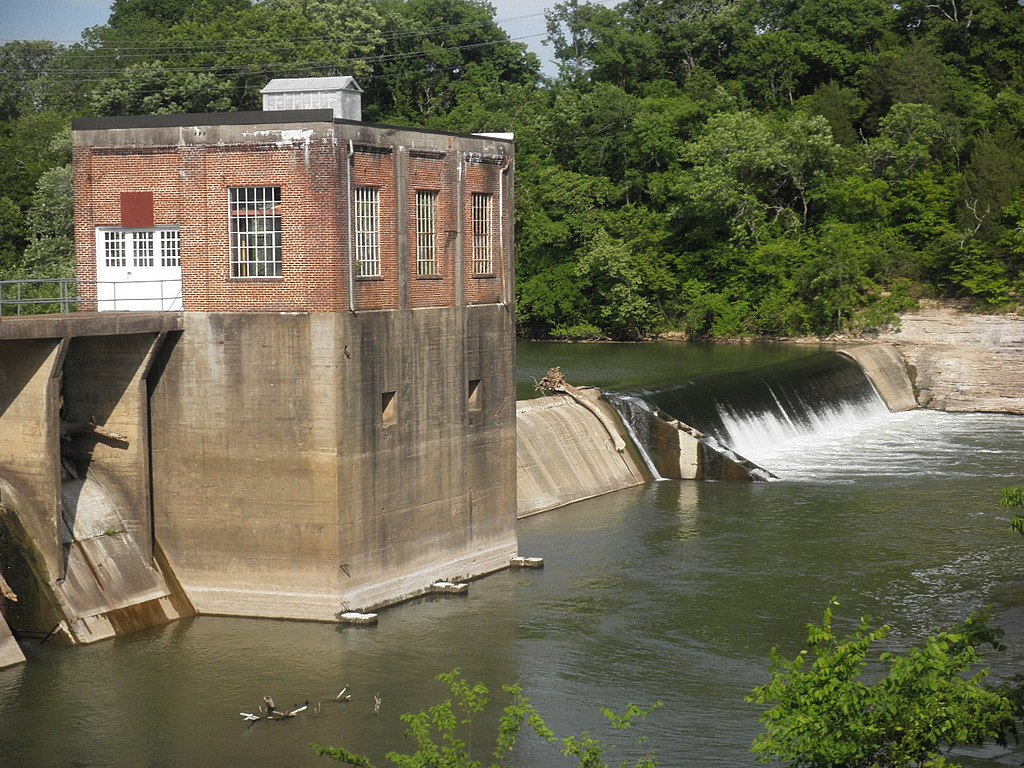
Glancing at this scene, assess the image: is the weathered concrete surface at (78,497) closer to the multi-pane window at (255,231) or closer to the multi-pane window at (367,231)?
the multi-pane window at (255,231)

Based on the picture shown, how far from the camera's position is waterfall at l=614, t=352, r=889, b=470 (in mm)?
46875

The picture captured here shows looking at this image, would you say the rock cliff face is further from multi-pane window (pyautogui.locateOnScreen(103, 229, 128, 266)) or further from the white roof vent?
multi-pane window (pyautogui.locateOnScreen(103, 229, 128, 266))

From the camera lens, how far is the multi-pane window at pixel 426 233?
2920cm

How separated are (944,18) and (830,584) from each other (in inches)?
2672

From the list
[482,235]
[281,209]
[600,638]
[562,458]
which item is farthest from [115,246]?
[562,458]

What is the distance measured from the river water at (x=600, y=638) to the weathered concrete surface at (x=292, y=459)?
89 cm

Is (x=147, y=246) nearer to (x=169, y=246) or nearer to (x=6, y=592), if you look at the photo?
(x=169, y=246)

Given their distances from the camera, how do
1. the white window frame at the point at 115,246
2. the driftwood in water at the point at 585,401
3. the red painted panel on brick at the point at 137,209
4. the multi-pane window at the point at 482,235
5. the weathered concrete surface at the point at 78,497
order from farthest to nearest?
the driftwood in water at the point at 585,401, the multi-pane window at the point at 482,235, the white window frame at the point at 115,246, the red painted panel on brick at the point at 137,209, the weathered concrete surface at the point at 78,497

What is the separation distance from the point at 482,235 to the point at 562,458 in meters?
11.2

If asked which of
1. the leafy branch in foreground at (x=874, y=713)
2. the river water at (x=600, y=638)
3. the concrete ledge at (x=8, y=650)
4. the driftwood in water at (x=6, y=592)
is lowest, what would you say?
the river water at (x=600, y=638)

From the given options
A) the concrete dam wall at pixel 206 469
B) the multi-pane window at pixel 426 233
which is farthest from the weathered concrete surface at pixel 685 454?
the concrete dam wall at pixel 206 469

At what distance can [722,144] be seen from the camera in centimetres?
7956

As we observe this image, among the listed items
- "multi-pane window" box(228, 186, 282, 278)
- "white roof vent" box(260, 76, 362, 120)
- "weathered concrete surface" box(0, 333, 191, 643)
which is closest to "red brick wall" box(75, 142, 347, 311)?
"multi-pane window" box(228, 186, 282, 278)

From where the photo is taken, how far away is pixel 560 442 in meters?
41.5
